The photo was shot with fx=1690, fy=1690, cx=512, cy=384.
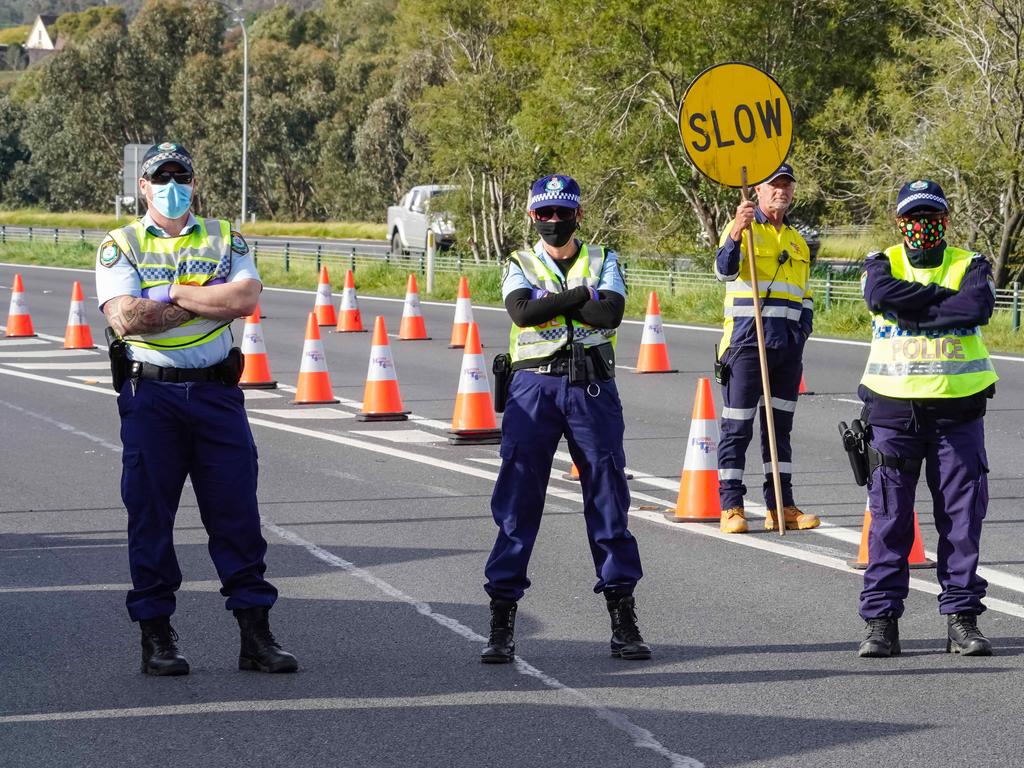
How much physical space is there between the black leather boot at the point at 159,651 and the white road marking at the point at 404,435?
22.2 feet

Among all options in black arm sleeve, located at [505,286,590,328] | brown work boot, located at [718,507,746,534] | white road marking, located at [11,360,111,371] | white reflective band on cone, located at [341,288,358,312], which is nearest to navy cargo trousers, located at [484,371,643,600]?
black arm sleeve, located at [505,286,590,328]

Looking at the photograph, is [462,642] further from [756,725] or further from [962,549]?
[962,549]

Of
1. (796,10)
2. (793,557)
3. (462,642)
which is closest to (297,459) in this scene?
(793,557)

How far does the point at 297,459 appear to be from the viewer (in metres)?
12.2

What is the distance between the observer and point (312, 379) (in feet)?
50.8

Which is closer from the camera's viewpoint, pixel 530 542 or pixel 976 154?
pixel 530 542

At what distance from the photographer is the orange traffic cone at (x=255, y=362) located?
54.8ft

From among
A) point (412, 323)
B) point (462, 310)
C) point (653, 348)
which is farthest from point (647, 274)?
point (653, 348)

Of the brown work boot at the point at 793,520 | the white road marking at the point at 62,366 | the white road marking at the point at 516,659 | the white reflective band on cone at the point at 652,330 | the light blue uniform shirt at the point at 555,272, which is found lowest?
the white road marking at the point at 516,659

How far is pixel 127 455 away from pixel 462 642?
1.55m

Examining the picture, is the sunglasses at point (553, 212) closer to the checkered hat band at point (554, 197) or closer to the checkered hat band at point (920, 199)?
the checkered hat band at point (554, 197)

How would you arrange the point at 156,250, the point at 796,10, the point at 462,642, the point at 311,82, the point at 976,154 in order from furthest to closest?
the point at 311,82
the point at 796,10
the point at 976,154
the point at 462,642
the point at 156,250

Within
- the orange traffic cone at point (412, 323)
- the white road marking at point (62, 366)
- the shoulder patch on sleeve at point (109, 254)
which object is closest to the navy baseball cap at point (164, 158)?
the shoulder patch on sleeve at point (109, 254)

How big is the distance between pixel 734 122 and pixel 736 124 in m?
0.02
